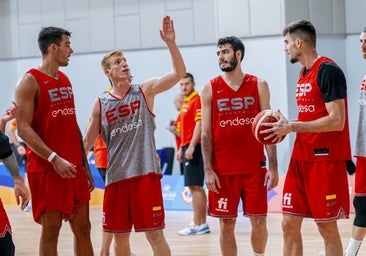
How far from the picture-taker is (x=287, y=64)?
15938 millimetres

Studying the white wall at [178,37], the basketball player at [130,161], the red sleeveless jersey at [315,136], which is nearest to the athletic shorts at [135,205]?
the basketball player at [130,161]

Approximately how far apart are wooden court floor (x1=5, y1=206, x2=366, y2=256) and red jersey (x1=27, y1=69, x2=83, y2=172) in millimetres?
2886

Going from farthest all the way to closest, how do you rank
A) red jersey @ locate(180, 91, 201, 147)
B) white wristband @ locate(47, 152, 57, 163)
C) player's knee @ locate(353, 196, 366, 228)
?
red jersey @ locate(180, 91, 201, 147) < player's knee @ locate(353, 196, 366, 228) < white wristband @ locate(47, 152, 57, 163)

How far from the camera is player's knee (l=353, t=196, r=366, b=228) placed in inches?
340

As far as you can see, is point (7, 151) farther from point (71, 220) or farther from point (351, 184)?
point (351, 184)

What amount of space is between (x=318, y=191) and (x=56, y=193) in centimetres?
209

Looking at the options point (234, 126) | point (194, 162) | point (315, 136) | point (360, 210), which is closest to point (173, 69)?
point (234, 126)

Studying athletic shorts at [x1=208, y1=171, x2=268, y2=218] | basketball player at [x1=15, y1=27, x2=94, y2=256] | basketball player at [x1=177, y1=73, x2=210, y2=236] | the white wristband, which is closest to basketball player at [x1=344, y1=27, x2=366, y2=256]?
athletic shorts at [x1=208, y1=171, x2=268, y2=218]

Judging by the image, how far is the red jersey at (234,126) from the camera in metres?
8.35

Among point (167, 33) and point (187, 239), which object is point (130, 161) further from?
point (187, 239)

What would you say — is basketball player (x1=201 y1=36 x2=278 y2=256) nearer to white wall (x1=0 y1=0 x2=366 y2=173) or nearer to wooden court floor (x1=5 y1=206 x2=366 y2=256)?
wooden court floor (x1=5 y1=206 x2=366 y2=256)

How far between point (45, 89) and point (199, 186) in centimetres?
496

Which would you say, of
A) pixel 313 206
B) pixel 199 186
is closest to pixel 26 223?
pixel 199 186

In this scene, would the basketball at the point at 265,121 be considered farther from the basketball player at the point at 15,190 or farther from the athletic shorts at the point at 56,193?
the basketball player at the point at 15,190
